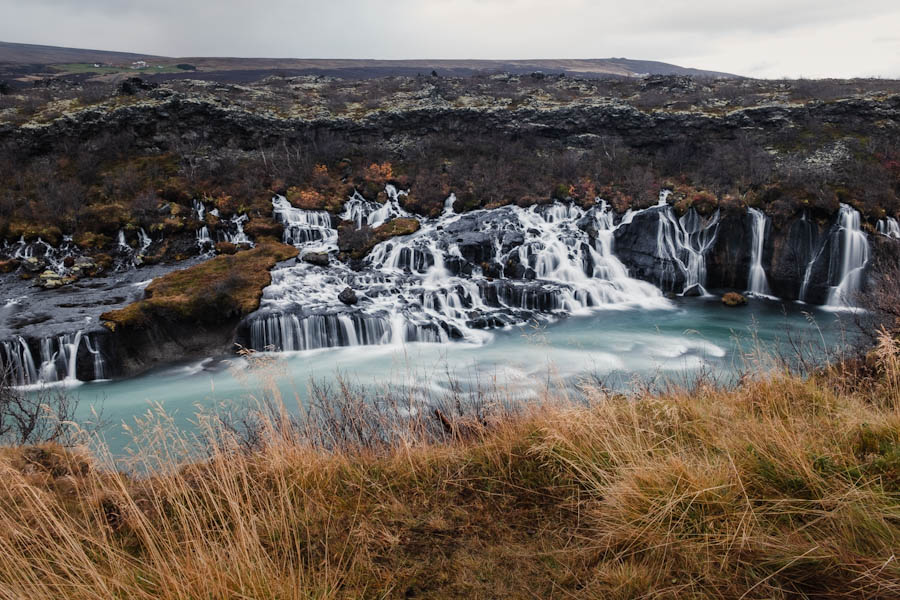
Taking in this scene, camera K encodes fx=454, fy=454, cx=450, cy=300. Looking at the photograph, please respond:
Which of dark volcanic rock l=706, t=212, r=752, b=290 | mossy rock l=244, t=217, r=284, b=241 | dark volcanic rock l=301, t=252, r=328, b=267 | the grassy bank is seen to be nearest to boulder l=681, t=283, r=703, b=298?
dark volcanic rock l=706, t=212, r=752, b=290

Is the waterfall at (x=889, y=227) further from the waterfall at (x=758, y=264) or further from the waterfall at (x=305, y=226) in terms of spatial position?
the waterfall at (x=305, y=226)

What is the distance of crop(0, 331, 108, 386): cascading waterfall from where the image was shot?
1226 centimetres

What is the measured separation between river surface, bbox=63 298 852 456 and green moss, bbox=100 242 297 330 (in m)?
1.77

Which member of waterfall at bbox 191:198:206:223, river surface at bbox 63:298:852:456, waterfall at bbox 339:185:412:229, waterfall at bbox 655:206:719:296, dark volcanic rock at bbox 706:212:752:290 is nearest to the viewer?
river surface at bbox 63:298:852:456

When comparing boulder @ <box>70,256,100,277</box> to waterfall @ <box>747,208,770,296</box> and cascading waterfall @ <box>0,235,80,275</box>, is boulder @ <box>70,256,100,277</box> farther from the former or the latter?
waterfall @ <box>747,208,770,296</box>

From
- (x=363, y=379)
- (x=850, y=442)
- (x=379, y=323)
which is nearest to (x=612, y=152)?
(x=379, y=323)

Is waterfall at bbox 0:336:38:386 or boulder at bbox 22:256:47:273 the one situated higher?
boulder at bbox 22:256:47:273

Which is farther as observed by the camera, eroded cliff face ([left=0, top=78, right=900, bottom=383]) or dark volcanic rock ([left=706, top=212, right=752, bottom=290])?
dark volcanic rock ([left=706, top=212, right=752, bottom=290])

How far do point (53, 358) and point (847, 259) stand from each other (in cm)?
2638

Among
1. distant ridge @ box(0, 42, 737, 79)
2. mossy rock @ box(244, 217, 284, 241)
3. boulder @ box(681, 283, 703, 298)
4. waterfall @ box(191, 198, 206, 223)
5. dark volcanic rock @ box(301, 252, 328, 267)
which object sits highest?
distant ridge @ box(0, 42, 737, 79)

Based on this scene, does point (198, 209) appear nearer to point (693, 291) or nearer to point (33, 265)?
point (33, 265)

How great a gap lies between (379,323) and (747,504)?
44.4ft

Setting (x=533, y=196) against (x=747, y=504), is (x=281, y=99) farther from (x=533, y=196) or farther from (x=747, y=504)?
(x=747, y=504)

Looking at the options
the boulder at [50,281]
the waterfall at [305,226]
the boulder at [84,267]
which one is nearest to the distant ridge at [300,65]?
the waterfall at [305,226]
